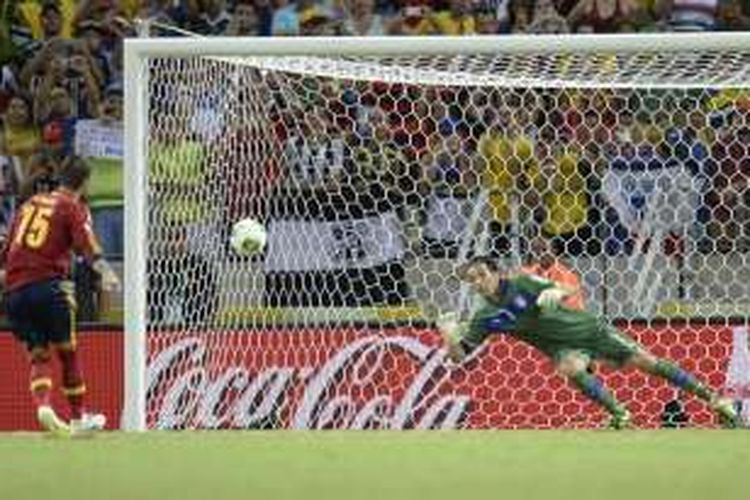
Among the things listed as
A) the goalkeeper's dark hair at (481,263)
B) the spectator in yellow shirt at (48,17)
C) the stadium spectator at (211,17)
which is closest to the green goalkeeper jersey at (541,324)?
the goalkeeper's dark hair at (481,263)

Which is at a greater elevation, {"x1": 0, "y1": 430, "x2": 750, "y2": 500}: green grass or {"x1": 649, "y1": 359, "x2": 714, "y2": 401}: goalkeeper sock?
{"x1": 0, "y1": 430, "x2": 750, "y2": 500}: green grass

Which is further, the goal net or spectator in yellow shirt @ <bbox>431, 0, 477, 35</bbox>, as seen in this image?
spectator in yellow shirt @ <bbox>431, 0, 477, 35</bbox>

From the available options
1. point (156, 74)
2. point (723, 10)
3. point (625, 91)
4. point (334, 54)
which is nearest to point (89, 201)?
point (156, 74)

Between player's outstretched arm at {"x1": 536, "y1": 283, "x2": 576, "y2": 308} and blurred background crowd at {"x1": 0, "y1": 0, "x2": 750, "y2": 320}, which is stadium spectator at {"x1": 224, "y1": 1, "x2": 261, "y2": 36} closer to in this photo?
blurred background crowd at {"x1": 0, "y1": 0, "x2": 750, "y2": 320}

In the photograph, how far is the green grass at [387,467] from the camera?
18.0ft

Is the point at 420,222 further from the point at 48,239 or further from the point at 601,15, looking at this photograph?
the point at 601,15

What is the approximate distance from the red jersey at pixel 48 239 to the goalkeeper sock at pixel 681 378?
3002 mm

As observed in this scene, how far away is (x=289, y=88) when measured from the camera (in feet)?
34.1

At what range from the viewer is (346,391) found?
10.4m

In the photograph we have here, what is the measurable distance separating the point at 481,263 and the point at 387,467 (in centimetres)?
372

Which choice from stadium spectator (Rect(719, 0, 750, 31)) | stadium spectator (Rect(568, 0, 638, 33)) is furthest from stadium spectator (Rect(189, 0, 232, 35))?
stadium spectator (Rect(719, 0, 750, 31))

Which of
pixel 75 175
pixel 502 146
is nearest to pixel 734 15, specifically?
pixel 502 146

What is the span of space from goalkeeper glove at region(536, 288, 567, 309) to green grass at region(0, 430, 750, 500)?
2.16m

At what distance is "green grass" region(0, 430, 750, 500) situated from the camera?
5.47m
